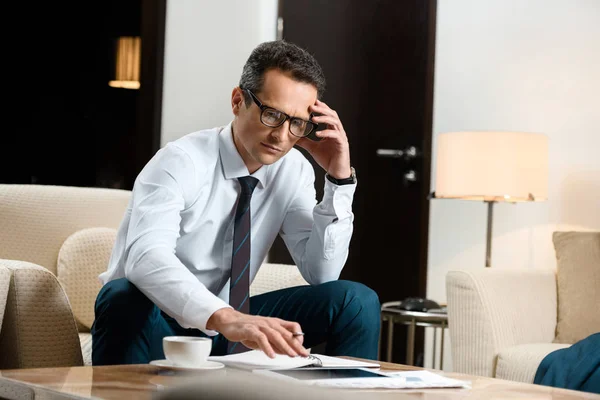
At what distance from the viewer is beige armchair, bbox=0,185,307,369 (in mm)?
1838

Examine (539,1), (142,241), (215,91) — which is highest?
(539,1)

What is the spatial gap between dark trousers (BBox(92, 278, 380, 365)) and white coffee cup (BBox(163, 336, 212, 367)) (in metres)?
0.30

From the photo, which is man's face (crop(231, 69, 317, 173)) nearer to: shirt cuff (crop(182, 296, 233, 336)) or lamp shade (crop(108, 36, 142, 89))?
shirt cuff (crop(182, 296, 233, 336))

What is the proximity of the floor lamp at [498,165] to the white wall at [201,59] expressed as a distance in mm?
1363

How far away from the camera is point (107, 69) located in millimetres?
3736

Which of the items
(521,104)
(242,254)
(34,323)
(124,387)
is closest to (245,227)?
(242,254)

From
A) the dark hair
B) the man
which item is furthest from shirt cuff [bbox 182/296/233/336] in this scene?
the dark hair

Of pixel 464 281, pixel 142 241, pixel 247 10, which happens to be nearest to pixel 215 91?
pixel 247 10

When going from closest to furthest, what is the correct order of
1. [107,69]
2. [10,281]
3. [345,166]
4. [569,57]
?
[10,281] → [345,166] → [569,57] → [107,69]

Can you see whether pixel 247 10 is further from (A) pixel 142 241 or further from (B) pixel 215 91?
(A) pixel 142 241

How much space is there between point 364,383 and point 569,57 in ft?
8.46

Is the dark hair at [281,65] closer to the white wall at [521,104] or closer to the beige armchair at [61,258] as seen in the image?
the beige armchair at [61,258]

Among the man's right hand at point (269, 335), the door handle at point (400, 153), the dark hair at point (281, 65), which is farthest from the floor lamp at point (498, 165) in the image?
the man's right hand at point (269, 335)

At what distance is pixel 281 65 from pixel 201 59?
221 centimetres
